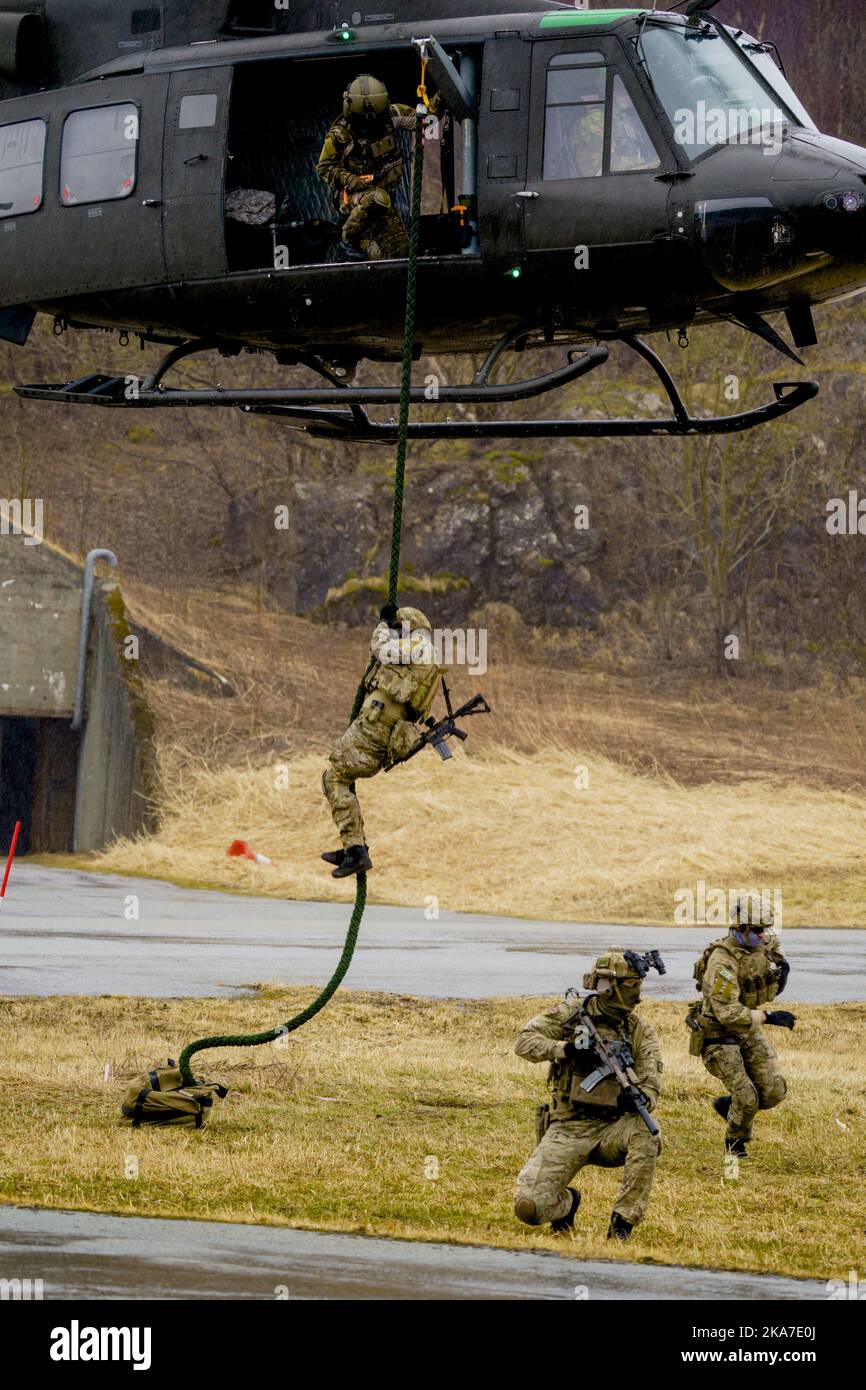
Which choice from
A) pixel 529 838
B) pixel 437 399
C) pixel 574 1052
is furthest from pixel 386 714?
pixel 529 838

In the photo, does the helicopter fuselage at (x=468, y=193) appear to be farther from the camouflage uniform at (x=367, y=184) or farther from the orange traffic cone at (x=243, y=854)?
the orange traffic cone at (x=243, y=854)

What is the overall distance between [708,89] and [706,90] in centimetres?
1

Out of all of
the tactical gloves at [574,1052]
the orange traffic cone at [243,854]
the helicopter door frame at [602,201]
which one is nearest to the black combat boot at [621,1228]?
the tactical gloves at [574,1052]

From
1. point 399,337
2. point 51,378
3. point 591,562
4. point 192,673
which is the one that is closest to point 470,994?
point 399,337

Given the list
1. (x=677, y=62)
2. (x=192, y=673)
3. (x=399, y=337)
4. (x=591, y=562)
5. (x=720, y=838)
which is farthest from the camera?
(x=591, y=562)

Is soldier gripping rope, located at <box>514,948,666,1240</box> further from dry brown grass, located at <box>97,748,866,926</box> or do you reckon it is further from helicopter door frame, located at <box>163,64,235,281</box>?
dry brown grass, located at <box>97,748,866,926</box>

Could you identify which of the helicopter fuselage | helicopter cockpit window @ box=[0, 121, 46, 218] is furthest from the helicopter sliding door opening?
helicopter cockpit window @ box=[0, 121, 46, 218]

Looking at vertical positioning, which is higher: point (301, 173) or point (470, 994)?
point (301, 173)

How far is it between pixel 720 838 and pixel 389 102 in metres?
21.0

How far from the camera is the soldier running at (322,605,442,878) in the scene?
32.2 ft

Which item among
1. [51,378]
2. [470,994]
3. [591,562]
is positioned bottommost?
[470,994]

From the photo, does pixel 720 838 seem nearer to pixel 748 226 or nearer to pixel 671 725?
pixel 671 725

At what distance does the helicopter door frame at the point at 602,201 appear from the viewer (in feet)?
34.2

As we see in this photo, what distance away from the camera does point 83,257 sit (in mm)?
11867
